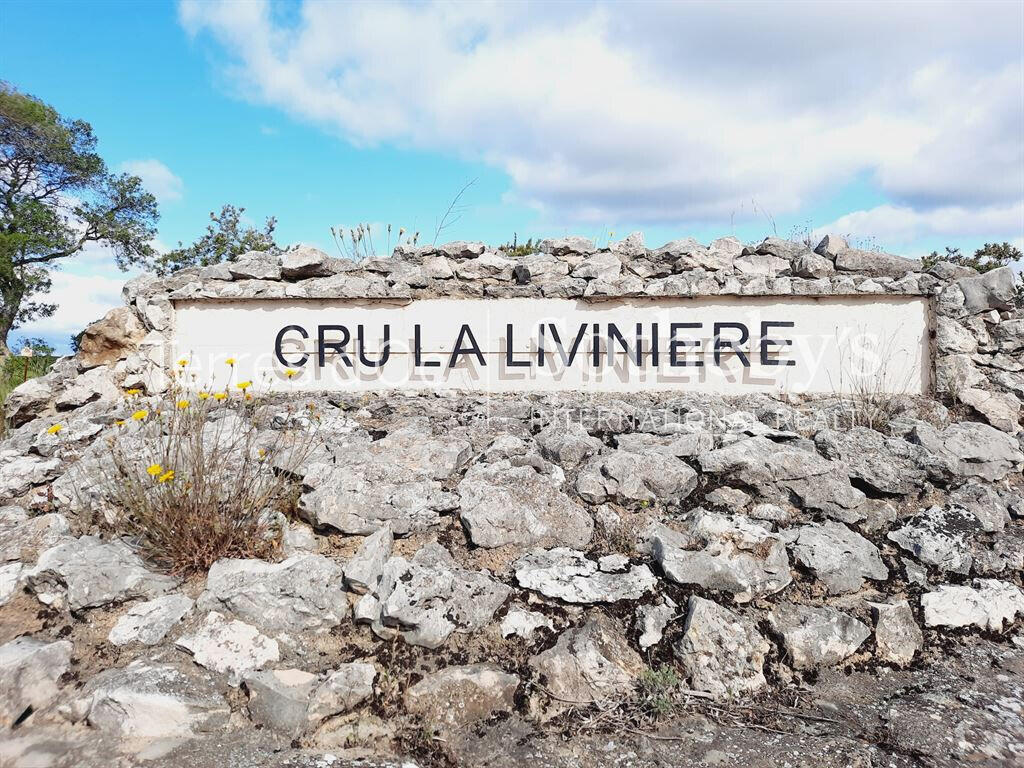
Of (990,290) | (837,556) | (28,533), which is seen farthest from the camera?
(990,290)

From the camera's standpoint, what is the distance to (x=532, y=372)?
5938 millimetres

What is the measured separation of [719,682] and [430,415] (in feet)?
10.6

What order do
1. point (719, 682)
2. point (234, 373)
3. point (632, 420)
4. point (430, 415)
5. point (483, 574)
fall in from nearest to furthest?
point (719, 682)
point (483, 574)
point (632, 420)
point (430, 415)
point (234, 373)

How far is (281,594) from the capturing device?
131 inches

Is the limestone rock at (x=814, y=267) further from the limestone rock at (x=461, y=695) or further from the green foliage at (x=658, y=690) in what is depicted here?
the limestone rock at (x=461, y=695)

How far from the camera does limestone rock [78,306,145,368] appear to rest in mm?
5945

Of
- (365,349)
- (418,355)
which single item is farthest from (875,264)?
(365,349)

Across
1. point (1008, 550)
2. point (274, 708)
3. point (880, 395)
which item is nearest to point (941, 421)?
point (880, 395)

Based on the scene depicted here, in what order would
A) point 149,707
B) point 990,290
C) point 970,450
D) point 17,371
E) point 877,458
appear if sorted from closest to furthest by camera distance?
point 149,707 → point 877,458 → point 970,450 → point 990,290 → point 17,371

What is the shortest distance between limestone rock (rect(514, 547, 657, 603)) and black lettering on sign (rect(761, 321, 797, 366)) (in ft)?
9.99

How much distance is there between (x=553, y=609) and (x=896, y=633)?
1841 millimetres

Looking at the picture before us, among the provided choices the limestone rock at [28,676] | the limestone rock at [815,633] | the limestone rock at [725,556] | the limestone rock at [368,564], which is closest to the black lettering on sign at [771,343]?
the limestone rock at [725,556]

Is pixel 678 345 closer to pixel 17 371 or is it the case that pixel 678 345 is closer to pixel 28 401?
pixel 28 401

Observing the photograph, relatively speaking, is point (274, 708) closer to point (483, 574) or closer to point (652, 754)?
point (483, 574)
